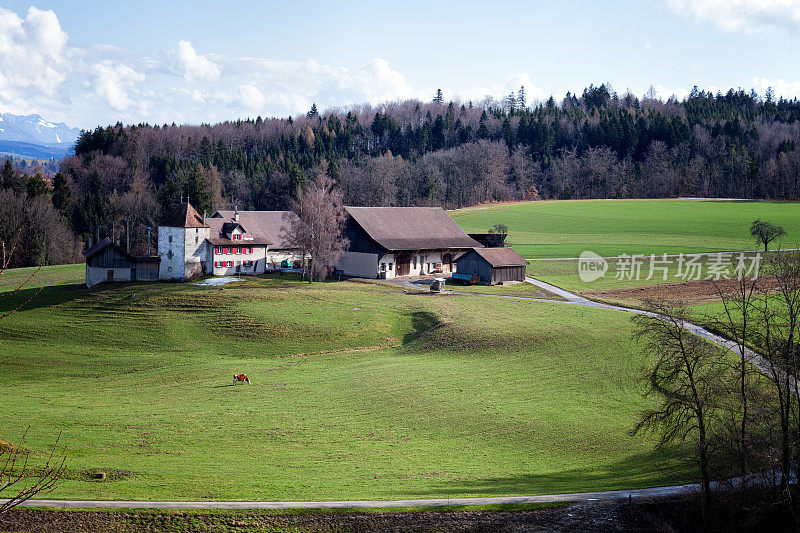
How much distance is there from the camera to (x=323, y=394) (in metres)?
37.3

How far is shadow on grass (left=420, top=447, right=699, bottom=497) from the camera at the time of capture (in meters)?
24.4

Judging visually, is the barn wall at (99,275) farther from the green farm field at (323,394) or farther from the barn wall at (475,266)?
the barn wall at (475,266)

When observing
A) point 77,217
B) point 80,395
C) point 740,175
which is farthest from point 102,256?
point 740,175

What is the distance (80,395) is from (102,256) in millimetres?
34384

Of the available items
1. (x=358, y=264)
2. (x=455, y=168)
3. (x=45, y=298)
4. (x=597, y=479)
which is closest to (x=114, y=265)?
(x=45, y=298)

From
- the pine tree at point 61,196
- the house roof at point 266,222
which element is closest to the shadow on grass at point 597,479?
the house roof at point 266,222

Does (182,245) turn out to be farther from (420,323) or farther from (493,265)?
(493,265)

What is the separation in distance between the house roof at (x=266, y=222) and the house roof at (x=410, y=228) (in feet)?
31.8

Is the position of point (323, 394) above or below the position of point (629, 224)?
below

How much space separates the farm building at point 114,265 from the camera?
223ft

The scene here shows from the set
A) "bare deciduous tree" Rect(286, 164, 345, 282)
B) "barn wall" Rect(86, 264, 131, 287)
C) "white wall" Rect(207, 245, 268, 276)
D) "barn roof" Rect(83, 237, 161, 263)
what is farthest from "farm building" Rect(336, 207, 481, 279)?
"barn wall" Rect(86, 264, 131, 287)

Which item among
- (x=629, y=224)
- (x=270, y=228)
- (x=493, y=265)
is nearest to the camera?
(x=493, y=265)

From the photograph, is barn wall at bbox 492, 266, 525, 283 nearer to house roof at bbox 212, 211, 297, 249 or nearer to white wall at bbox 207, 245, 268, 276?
house roof at bbox 212, 211, 297, 249

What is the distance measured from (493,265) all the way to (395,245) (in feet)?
39.5
